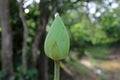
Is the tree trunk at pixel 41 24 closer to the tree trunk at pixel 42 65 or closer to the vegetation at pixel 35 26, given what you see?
the vegetation at pixel 35 26

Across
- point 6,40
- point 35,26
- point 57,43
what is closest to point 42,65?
point 35,26

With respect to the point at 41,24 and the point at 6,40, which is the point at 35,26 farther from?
the point at 6,40

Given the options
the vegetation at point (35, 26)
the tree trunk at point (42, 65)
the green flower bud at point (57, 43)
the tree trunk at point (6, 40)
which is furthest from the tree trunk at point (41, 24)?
the green flower bud at point (57, 43)

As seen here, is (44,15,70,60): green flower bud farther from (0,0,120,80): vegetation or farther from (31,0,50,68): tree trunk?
(31,0,50,68): tree trunk

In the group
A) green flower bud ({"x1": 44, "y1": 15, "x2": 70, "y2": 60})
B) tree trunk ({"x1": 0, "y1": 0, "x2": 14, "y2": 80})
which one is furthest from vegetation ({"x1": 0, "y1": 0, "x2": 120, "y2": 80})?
green flower bud ({"x1": 44, "y1": 15, "x2": 70, "y2": 60})

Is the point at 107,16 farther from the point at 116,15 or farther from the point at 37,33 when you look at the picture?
the point at 37,33
